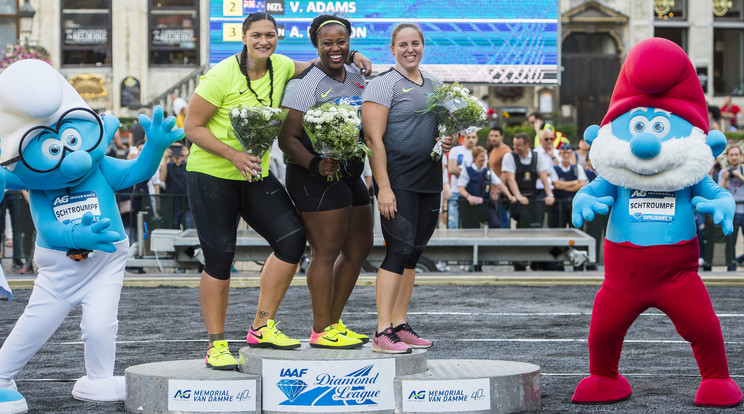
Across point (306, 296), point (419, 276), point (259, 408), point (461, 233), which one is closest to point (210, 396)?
point (259, 408)

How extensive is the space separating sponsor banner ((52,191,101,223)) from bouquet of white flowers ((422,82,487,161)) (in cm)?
194

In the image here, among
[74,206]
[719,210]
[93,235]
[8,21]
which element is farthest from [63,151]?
[8,21]

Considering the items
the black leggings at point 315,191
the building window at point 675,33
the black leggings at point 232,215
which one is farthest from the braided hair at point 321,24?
the building window at point 675,33

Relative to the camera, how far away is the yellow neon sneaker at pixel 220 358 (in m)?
5.81

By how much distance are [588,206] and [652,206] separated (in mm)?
348

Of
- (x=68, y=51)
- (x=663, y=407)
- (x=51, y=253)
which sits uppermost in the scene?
(x=68, y=51)

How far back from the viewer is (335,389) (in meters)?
5.54

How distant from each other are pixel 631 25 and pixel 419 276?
A: 777 inches

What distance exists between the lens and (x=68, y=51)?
95.2ft

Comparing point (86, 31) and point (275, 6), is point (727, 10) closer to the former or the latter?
point (86, 31)

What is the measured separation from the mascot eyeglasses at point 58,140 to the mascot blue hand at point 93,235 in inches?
13.8

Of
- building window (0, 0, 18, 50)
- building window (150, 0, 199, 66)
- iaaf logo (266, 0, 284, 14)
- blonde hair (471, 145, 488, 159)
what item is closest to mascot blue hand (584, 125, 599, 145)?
blonde hair (471, 145, 488, 159)

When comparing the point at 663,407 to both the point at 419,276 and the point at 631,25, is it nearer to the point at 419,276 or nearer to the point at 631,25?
the point at 419,276

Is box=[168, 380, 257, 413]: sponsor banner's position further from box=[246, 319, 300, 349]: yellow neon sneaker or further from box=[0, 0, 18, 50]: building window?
box=[0, 0, 18, 50]: building window
